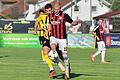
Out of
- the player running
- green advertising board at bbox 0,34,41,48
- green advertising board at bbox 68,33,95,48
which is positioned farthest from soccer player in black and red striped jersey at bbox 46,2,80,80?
green advertising board at bbox 0,34,41,48

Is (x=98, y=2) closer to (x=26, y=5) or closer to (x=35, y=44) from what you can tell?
(x=26, y=5)

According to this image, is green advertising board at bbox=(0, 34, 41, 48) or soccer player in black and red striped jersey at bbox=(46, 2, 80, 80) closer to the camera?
soccer player in black and red striped jersey at bbox=(46, 2, 80, 80)

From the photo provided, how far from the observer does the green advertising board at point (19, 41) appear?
4103 centimetres

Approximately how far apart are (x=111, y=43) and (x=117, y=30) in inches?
623

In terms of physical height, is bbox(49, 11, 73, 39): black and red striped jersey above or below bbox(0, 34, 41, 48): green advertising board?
above

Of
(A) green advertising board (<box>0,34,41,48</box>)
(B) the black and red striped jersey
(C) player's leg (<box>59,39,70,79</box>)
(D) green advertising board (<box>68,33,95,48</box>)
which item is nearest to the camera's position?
(C) player's leg (<box>59,39,70,79</box>)

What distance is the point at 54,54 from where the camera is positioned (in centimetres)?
1482

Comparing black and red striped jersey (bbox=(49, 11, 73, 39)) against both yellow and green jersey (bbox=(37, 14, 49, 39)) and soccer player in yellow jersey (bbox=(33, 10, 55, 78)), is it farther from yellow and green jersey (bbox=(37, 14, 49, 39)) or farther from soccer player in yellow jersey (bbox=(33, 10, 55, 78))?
yellow and green jersey (bbox=(37, 14, 49, 39))

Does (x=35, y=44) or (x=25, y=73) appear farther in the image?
(x=35, y=44)

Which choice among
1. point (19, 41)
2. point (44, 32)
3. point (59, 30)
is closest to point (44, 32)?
point (44, 32)

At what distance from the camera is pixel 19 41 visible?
135ft

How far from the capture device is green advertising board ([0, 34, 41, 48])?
41.0 meters

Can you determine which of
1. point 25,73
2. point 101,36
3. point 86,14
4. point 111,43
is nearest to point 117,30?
point 111,43

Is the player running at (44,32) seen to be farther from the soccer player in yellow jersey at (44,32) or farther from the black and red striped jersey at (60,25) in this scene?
the black and red striped jersey at (60,25)
